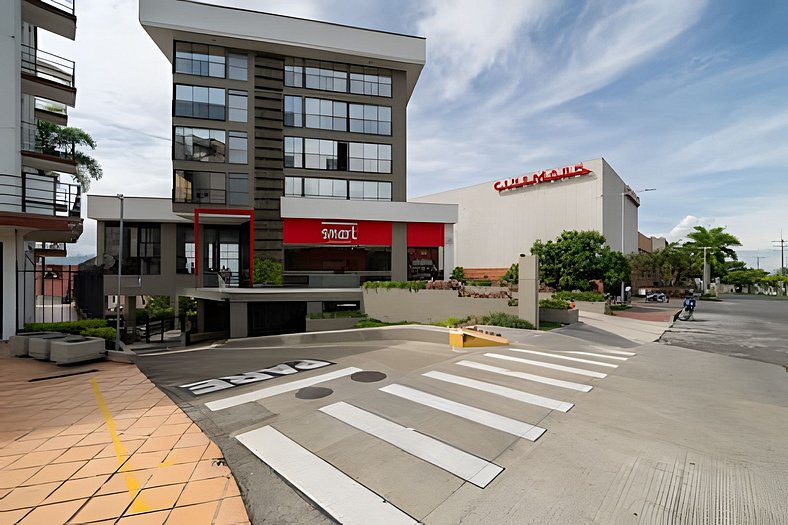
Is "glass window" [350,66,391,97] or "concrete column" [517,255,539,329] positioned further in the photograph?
"glass window" [350,66,391,97]

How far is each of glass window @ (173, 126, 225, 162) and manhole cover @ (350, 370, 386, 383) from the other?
81.3 ft

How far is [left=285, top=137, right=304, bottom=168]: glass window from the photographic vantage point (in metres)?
30.4

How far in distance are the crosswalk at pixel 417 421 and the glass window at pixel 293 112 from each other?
83.1 ft

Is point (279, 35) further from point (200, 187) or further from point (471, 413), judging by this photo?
point (471, 413)

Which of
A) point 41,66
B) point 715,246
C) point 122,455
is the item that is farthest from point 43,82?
point 715,246

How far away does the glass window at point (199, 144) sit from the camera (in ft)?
92.7

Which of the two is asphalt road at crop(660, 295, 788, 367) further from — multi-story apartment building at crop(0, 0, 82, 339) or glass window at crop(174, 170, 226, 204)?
glass window at crop(174, 170, 226, 204)

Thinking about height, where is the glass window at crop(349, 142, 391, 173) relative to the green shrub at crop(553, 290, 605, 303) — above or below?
above

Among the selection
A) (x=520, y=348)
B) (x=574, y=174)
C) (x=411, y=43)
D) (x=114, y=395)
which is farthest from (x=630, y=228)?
(x=114, y=395)

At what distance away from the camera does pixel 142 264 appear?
31297 millimetres

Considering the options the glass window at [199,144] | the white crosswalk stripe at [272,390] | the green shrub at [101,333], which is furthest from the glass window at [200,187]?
the white crosswalk stripe at [272,390]

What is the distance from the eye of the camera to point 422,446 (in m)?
5.74

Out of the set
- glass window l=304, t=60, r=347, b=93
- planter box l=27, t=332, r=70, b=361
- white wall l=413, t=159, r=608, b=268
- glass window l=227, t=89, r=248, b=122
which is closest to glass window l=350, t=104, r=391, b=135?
glass window l=304, t=60, r=347, b=93

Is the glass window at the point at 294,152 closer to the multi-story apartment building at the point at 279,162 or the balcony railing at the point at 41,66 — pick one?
the multi-story apartment building at the point at 279,162
